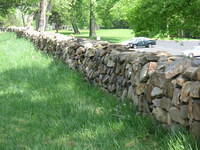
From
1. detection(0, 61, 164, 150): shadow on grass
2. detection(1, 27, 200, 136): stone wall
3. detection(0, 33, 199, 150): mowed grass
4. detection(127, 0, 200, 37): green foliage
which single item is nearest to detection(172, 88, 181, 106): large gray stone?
detection(1, 27, 200, 136): stone wall

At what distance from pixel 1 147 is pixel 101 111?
1.93m

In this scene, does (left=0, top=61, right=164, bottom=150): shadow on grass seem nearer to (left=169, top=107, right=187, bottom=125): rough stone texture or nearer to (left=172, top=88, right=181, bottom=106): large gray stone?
(left=169, top=107, right=187, bottom=125): rough stone texture

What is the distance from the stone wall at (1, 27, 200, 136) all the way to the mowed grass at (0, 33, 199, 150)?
7.2 inches

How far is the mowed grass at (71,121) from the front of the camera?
13.9 feet

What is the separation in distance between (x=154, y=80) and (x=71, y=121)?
1.42m

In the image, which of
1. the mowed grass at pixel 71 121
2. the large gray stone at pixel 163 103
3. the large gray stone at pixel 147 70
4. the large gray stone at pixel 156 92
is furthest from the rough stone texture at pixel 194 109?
the large gray stone at pixel 147 70

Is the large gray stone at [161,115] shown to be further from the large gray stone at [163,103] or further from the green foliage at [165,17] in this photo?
the green foliage at [165,17]

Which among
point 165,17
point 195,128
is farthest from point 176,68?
point 165,17

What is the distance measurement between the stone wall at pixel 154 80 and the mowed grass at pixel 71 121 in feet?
0.60

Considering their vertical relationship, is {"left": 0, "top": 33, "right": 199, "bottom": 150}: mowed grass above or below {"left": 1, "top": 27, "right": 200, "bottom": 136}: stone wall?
below

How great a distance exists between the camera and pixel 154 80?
15.7 ft

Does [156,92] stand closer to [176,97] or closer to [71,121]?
[176,97]

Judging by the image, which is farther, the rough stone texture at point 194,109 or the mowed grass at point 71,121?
the mowed grass at point 71,121

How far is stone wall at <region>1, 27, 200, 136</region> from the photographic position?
391 centimetres
